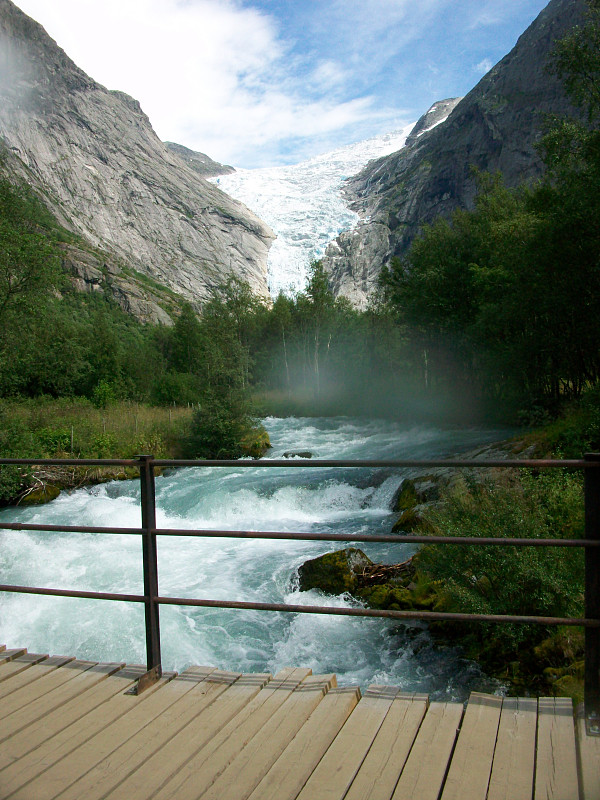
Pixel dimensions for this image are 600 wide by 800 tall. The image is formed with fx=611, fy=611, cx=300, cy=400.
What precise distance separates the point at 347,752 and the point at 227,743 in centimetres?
51

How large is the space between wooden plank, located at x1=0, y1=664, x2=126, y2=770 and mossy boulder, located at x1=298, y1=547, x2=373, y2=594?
549 cm

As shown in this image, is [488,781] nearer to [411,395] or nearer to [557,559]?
[557,559]

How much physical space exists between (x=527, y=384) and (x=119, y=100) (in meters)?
146

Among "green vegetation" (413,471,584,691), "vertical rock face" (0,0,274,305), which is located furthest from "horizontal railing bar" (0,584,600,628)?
"vertical rock face" (0,0,274,305)

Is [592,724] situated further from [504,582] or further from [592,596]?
[504,582]

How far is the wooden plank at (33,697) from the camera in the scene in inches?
112

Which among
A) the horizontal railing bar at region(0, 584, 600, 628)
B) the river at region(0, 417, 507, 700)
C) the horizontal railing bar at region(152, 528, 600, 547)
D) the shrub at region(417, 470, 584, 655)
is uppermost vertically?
the horizontal railing bar at region(152, 528, 600, 547)

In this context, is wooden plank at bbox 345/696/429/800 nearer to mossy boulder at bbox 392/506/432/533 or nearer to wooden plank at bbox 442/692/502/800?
wooden plank at bbox 442/692/502/800

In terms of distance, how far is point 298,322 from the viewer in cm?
5294

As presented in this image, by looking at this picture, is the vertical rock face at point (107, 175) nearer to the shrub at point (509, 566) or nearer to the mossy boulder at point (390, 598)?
the mossy boulder at point (390, 598)

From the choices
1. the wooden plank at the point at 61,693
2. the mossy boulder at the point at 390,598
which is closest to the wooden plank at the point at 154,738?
the wooden plank at the point at 61,693

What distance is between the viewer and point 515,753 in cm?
238

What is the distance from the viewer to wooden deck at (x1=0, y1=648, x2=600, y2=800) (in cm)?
223

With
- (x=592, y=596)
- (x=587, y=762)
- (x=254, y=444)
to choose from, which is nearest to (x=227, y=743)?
(x=587, y=762)
